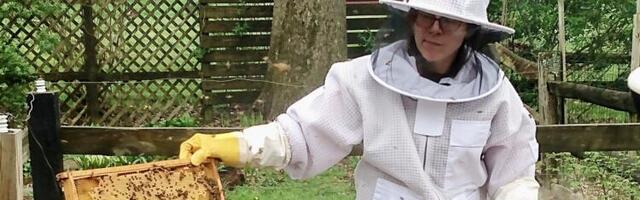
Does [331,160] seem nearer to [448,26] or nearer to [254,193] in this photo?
[448,26]

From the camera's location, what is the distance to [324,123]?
2.02m

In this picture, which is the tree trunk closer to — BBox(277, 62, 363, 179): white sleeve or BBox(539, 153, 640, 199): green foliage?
BBox(539, 153, 640, 199): green foliage

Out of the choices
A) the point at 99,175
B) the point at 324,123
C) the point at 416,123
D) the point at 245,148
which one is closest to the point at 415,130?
the point at 416,123

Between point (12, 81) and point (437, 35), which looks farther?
point (12, 81)

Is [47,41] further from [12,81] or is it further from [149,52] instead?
[149,52]

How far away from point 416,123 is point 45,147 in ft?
5.46

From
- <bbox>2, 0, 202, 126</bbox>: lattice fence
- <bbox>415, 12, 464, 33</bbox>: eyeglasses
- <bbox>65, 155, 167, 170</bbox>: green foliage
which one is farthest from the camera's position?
<bbox>2, 0, 202, 126</bbox>: lattice fence

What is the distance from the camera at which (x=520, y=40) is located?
26.3ft

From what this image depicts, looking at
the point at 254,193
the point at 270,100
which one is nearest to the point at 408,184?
the point at 254,193

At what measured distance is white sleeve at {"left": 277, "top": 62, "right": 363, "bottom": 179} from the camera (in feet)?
6.63

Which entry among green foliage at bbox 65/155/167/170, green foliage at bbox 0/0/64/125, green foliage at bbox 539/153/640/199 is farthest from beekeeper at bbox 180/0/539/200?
green foliage at bbox 0/0/64/125

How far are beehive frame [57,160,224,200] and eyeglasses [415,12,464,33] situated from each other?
578 millimetres

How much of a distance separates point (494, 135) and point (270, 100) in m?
4.86

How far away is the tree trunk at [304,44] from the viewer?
6.50 m
